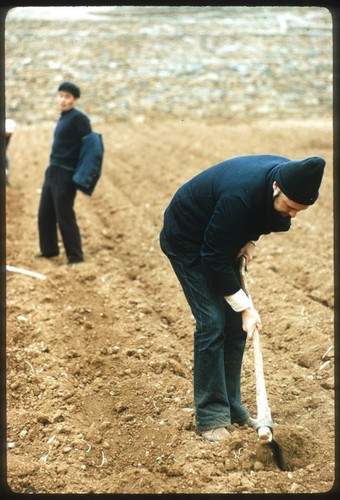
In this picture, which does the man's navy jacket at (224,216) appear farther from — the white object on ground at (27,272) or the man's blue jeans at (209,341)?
the white object on ground at (27,272)

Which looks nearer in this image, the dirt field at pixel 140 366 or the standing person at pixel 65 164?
the dirt field at pixel 140 366

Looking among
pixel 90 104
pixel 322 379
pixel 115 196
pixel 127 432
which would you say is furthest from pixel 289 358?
pixel 90 104

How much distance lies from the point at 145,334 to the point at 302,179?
2.54m

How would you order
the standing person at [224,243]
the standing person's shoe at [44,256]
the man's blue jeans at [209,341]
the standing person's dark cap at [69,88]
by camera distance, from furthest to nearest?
1. the standing person's shoe at [44,256]
2. the standing person's dark cap at [69,88]
3. the man's blue jeans at [209,341]
4. the standing person at [224,243]

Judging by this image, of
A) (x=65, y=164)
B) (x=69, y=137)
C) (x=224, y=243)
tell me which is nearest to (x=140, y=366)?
(x=224, y=243)

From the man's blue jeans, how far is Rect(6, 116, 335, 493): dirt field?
169 millimetres

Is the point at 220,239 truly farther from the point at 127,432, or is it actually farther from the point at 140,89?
the point at 140,89

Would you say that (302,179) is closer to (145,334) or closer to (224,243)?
(224,243)

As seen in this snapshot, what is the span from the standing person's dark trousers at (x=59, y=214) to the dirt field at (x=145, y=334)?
18 cm

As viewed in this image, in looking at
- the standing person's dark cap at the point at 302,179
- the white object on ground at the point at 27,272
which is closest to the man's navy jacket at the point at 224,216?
the standing person's dark cap at the point at 302,179

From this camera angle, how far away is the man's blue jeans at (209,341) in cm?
390

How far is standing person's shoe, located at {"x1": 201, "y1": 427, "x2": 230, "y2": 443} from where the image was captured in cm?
396

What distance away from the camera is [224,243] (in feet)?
11.9

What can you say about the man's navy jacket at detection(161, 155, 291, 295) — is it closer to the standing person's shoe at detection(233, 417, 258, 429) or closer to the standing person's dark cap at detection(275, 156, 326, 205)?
the standing person's dark cap at detection(275, 156, 326, 205)
